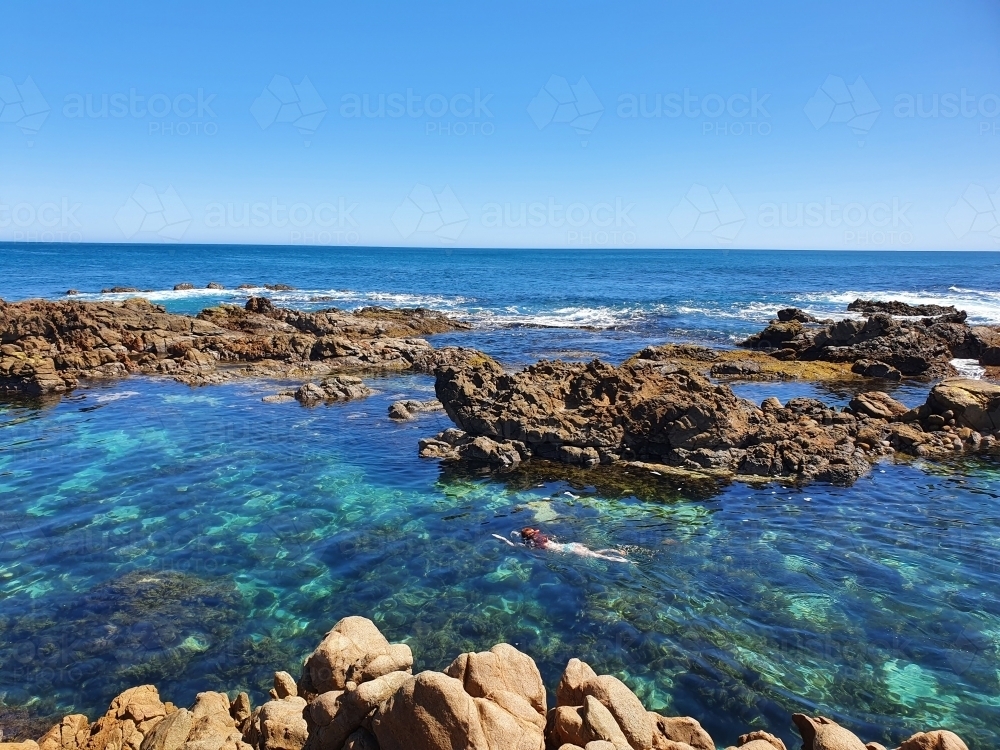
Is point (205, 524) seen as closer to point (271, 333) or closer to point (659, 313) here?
point (271, 333)

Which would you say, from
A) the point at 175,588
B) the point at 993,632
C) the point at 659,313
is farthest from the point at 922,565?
the point at 659,313

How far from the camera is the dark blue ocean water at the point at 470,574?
415 inches

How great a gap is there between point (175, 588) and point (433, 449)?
9.69 meters

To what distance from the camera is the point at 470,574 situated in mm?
13914

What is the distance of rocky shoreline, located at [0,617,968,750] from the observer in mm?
6695

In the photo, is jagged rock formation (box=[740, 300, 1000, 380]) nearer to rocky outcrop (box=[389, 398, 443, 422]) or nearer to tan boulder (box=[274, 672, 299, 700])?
rocky outcrop (box=[389, 398, 443, 422])

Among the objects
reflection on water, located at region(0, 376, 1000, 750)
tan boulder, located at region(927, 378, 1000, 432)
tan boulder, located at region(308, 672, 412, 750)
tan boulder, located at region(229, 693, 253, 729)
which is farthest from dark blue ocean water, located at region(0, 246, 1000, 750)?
tan boulder, located at region(308, 672, 412, 750)

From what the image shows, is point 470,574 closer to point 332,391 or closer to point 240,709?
point 240,709

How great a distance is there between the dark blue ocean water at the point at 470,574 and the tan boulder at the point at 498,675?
9.92 feet

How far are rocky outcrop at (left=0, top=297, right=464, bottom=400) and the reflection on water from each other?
36.5ft

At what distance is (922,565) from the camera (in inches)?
560

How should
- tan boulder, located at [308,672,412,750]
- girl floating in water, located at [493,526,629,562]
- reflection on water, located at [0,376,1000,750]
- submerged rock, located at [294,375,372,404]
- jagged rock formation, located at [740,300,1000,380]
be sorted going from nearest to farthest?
tan boulder, located at [308,672,412,750], reflection on water, located at [0,376,1000,750], girl floating in water, located at [493,526,629,562], submerged rock, located at [294,375,372,404], jagged rock formation, located at [740,300,1000,380]

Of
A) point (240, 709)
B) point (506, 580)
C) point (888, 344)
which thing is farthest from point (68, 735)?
point (888, 344)

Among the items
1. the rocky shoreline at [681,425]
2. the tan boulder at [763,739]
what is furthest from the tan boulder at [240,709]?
the rocky shoreline at [681,425]
